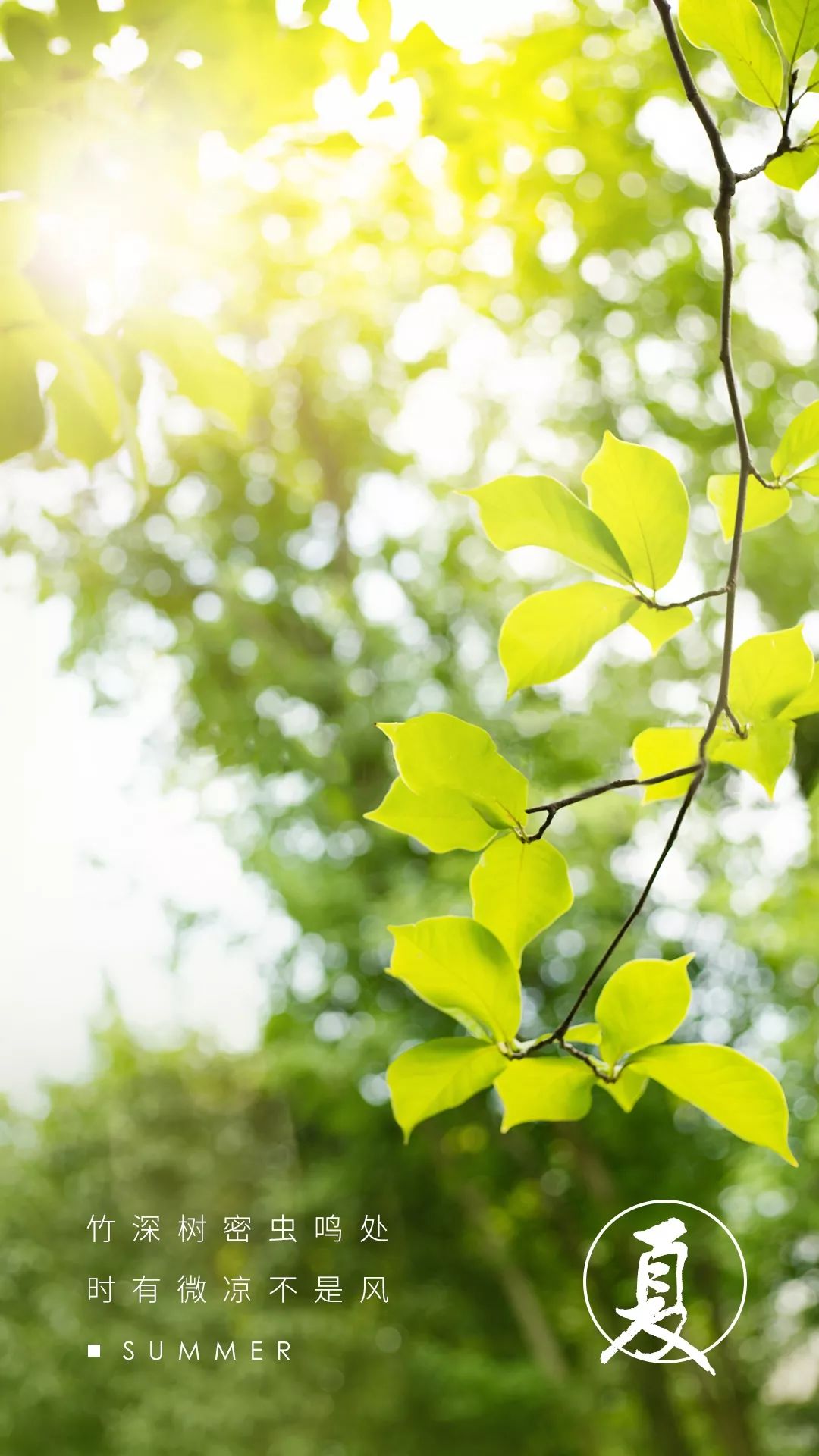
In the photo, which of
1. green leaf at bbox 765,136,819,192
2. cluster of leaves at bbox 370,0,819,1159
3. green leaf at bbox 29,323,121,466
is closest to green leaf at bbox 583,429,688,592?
cluster of leaves at bbox 370,0,819,1159

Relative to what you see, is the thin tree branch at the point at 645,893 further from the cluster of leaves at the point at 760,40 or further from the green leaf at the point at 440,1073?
the cluster of leaves at the point at 760,40

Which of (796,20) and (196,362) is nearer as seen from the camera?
(796,20)

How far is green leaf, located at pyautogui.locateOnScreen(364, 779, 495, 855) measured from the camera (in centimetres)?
25

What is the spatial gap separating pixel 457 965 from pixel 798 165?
0.24 meters

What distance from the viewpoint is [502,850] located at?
0.85ft

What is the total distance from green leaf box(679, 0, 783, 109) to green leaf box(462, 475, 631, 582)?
12 centimetres

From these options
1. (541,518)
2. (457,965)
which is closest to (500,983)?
(457,965)

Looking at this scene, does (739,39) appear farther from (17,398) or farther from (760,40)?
(17,398)

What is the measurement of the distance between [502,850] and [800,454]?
0.13 m

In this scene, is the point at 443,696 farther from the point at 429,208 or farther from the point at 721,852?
the point at 429,208

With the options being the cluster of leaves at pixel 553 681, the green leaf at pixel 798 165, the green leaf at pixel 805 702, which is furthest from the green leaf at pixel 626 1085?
the green leaf at pixel 798 165

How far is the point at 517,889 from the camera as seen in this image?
10.2 inches

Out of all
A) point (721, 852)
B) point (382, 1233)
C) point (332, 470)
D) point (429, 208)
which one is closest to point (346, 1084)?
point (382, 1233)

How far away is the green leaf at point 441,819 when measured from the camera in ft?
0.83
